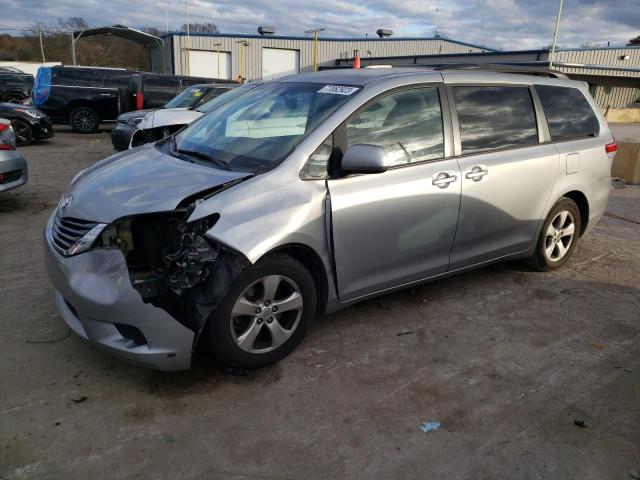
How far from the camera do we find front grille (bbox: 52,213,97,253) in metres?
2.95

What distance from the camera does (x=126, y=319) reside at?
9.02 ft

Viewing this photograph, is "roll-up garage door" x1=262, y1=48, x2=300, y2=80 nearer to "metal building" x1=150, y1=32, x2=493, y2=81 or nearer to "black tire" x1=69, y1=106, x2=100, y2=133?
"metal building" x1=150, y1=32, x2=493, y2=81

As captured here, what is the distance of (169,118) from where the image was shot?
365 inches

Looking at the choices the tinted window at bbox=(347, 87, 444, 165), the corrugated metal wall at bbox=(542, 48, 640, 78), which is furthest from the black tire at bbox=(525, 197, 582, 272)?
the corrugated metal wall at bbox=(542, 48, 640, 78)

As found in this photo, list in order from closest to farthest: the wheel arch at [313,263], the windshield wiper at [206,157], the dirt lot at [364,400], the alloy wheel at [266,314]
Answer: the dirt lot at [364,400] → the alloy wheel at [266,314] → the wheel arch at [313,263] → the windshield wiper at [206,157]

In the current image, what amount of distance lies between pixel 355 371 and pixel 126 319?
1388 millimetres

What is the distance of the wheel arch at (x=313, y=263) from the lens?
3061 millimetres

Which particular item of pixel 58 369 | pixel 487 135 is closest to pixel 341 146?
pixel 487 135

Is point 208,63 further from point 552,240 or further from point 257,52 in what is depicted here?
point 552,240

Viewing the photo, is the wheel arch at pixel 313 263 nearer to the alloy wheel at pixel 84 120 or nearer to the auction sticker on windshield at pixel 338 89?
the auction sticker on windshield at pixel 338 89

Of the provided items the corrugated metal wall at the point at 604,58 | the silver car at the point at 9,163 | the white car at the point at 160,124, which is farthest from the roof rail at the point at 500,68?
the corrugated metal wall at the point at 604,58

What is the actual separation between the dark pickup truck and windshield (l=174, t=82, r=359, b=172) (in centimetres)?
1168

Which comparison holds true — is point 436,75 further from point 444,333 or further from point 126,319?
point 126,319

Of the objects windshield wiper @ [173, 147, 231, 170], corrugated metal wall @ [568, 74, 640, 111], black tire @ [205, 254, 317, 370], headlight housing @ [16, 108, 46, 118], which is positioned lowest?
black tire @ [205, 254, 317, 370]
